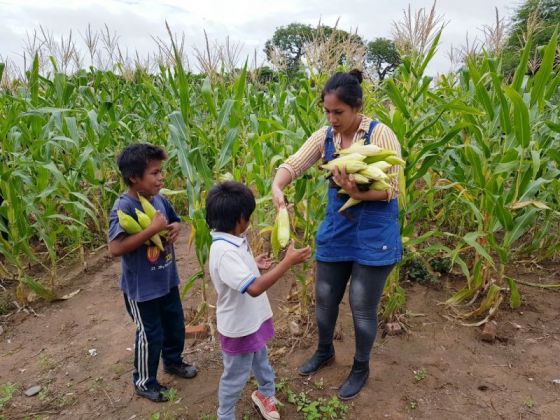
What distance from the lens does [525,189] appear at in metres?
2.77

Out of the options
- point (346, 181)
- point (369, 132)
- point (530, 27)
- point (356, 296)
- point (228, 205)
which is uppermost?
point (530, 27)

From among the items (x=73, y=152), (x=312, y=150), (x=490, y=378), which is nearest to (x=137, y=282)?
(x=312, y=150)

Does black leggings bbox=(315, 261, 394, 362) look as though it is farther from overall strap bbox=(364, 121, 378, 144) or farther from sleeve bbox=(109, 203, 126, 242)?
sleeve bbox=(109, 203, 126, 242)

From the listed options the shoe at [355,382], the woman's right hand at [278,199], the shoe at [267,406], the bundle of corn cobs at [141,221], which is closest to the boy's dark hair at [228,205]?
the woman's right hand at [278,199]

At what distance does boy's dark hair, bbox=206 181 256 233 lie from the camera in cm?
179

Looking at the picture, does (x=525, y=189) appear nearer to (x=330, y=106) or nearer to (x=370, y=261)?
(x=370, y=261)

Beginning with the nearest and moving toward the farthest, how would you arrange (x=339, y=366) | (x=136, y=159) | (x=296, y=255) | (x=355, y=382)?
(x=296, y=255), (x=136, y=159), (x=355, y=382), (x=339, y=366)

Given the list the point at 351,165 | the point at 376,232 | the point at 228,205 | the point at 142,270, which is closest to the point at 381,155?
the point at 351,165

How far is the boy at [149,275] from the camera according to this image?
7.04 feet

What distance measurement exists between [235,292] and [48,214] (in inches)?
101

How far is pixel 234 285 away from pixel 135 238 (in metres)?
0.69

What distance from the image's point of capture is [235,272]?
177 cm

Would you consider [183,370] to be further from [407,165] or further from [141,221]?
[407,165]

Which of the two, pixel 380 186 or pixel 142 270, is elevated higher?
pixel 380 186
